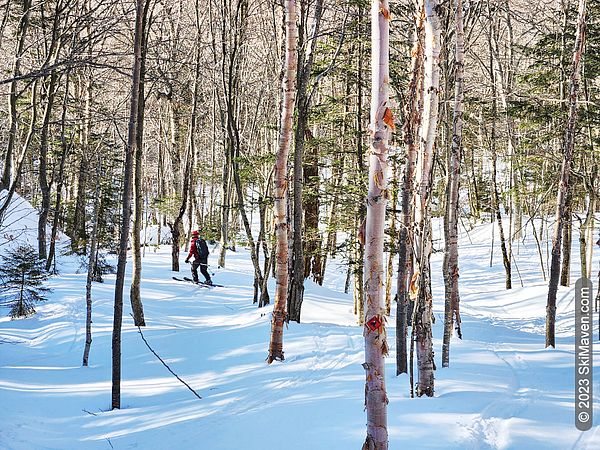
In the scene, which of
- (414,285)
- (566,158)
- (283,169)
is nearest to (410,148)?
(414,285)

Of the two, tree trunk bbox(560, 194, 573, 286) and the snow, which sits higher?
tree trunk bbox(560, 194, 573, 286)

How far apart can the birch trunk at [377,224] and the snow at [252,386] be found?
1.03m

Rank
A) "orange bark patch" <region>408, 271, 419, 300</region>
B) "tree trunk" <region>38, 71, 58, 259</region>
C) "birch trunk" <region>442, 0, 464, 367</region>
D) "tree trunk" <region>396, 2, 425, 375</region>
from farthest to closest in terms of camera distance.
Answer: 1. "tree trunk" <region>38, 71, 58, 259</region>
2. "birch trunk" <region>442, 0, 464, 367</region>
3. "tree trunk" <region>396, 2, 425, 375</region>
4. "orange bark patch" <region>408, 271, 419, 300</region>

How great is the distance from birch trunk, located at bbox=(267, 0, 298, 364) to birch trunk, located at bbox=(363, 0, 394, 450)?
3754 millimetres

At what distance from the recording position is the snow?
504 centimetres

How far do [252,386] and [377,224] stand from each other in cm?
415

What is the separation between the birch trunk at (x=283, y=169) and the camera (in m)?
7.19

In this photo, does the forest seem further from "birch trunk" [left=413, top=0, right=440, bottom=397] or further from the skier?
the skier

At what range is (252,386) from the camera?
6.98m

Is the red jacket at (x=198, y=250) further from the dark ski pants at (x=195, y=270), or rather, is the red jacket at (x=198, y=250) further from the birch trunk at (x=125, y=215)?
the birch trunk at (x=125, y=215)

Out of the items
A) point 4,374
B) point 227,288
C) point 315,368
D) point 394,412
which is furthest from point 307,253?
point 394,412

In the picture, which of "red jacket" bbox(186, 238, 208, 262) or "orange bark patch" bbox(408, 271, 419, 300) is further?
"red jacket" bbox(186, 238, 208, 262)

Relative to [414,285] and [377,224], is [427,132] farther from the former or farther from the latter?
[377,224]

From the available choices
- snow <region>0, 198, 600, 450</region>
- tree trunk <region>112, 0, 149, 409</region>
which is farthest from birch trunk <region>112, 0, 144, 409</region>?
snow <region>0, 198, 600, 450</region>
